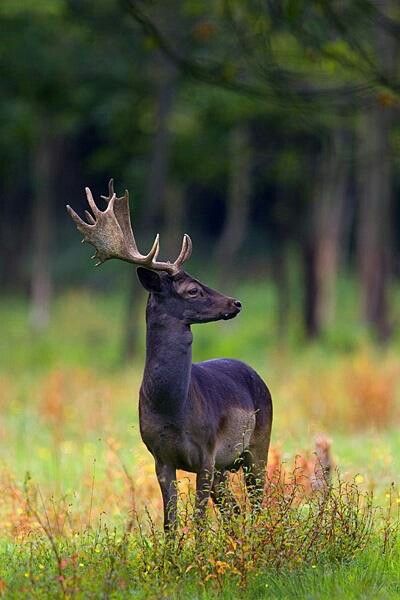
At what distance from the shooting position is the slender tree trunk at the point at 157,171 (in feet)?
94.2

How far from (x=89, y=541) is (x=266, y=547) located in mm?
1291

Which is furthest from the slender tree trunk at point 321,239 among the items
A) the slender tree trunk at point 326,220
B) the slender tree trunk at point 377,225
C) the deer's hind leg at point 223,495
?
the deer's hind leg at point 223,495

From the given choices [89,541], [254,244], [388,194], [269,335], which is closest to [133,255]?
[89,541]

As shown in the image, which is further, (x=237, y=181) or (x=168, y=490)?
(x=237, y=181)

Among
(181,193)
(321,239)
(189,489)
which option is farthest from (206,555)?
(181,193)

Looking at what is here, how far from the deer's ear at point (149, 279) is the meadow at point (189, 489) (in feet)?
3.10

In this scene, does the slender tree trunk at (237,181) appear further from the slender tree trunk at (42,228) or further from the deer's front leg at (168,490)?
the deer's front leg at (168,490)

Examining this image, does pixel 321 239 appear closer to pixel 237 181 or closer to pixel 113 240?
pixel 237 181

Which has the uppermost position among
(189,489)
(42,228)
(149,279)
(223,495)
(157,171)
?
(157,171)

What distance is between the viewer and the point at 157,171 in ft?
96.0

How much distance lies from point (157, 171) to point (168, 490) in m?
21.1

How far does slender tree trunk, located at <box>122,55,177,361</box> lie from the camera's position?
2872 centimetres

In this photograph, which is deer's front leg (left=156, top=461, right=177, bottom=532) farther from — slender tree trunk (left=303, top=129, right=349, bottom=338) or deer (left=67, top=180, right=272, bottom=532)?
slender tree trunk (left=303, top=129, right=349, bottom=338)

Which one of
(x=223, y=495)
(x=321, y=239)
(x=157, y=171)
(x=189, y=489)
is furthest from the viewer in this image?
(x=321, y=239)
